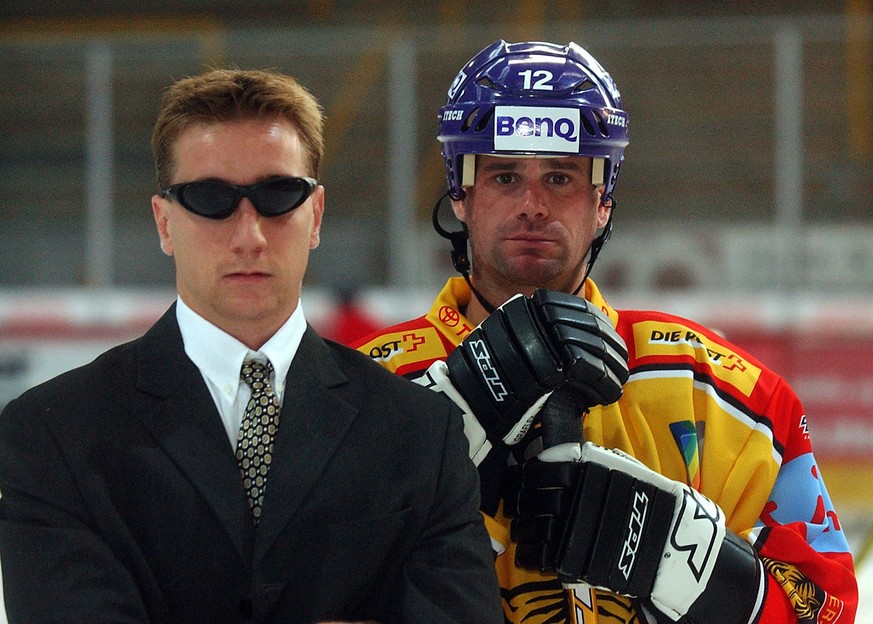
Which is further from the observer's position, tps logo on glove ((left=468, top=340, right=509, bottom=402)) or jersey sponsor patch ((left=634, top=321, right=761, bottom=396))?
jersey sponsor patch ((left=634, top=321, right=761, bottom=396))

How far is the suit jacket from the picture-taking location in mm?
1549

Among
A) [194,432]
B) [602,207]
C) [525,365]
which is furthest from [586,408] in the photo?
[194,432]

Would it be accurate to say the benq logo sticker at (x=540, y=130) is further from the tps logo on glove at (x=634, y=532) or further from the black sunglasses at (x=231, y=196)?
the black sunglasses at (x=231, y=196)

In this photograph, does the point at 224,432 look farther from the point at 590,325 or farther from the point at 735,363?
the point at 735,363

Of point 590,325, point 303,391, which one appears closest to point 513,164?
point 590,325

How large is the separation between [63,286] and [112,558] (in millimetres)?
6151

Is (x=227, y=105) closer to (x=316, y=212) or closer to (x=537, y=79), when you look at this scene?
(x=316, y=212)

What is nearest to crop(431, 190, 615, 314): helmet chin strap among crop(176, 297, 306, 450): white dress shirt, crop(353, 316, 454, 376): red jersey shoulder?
crop(353, 316, 454, 376): red jersey shoulder

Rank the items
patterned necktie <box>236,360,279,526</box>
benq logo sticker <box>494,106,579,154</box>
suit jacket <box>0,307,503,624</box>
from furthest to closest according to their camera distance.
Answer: benq logo sticker <box>494,106,579,154</box>, patterned necktie <box>236,360,279,526</box>, suit jacket <box>0,307,503,624</box>

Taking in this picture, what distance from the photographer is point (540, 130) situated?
2346mm

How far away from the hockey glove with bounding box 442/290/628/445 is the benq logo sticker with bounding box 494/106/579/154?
0.33m

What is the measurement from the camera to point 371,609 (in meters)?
1.66

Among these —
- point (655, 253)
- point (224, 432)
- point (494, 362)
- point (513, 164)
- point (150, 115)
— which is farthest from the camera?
point (655, 253)

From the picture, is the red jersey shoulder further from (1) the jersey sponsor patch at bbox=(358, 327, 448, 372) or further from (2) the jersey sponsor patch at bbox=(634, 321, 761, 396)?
(2) the jersey sponsor patch at bbox=(634, 321, 761, 396)
